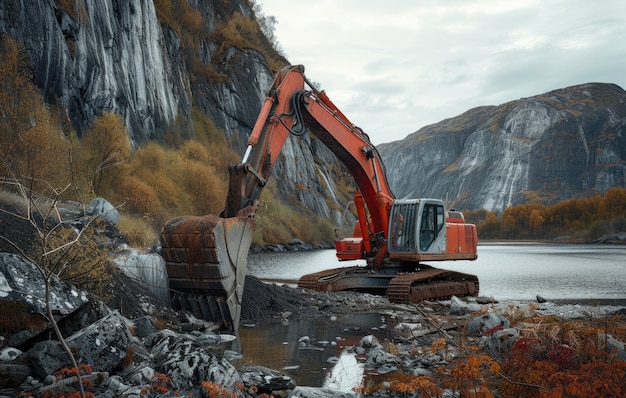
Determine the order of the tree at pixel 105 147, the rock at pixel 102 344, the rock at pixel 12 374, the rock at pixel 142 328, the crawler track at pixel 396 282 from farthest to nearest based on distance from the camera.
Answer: the tree at pixel 105 147 → the crawler track at pixel 396 282 → the rock at pixel 142 328 → the rock at pixel 102 344 → the rock at pixel 12 374

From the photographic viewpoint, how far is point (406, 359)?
910 cm

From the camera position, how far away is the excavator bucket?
1120 centimetres

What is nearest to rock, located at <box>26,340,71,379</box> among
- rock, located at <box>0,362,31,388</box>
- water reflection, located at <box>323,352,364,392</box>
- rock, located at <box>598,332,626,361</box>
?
rock, located at <box>0,362,31,388</box>

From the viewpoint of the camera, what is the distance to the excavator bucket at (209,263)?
11.2 metres

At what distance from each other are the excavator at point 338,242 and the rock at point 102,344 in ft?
12.3

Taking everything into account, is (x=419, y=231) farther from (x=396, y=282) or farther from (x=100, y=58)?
(x=100, y=58)

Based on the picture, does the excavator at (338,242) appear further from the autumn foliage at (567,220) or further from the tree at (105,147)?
the autumn foliage at (567,220)

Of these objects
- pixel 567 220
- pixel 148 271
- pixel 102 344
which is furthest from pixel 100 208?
pixel 567 220

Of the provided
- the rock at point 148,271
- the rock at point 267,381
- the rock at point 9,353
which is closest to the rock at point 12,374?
the rock at point 9,353

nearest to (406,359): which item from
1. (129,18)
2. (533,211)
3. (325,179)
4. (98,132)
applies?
(98,132)

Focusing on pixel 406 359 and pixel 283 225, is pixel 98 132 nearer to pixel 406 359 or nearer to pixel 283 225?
pixel 406 359

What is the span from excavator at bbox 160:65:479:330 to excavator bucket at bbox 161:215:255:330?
0.07ft

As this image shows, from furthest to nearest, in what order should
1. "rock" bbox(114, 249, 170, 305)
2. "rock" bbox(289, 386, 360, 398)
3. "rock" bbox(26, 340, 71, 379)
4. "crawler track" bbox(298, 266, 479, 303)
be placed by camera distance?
"crawler track" bbox(298, 266, 479, 303)
"rock" bbox(114, 249, 170, 305)
"rock" bbox(289, 386, 360, 398)
"rock" bbox(26, 340, 71, 379)

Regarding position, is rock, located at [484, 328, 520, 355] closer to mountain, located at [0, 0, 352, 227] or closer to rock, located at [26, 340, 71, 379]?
rock, located at [26, 340, 71, 379]
